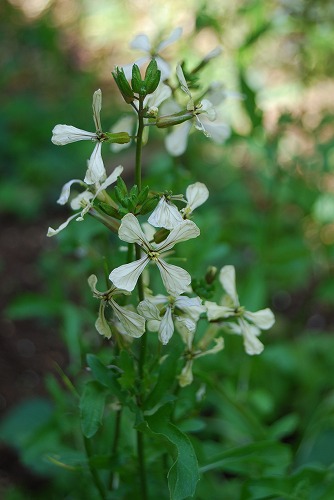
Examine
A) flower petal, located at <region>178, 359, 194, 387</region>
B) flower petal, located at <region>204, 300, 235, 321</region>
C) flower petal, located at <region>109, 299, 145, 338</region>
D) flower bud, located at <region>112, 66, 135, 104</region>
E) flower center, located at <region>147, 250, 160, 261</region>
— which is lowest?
flower petal, located at <region>178, 359, 194, 387</region>

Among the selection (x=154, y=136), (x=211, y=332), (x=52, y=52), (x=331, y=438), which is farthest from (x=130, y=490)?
(x=52, y=52)

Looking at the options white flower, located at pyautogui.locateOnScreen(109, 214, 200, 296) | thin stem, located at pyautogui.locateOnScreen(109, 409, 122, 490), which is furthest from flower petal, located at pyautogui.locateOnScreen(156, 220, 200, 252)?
thin stem, located at pyautogui.locateOnScreen(109, 409, 122, 490)

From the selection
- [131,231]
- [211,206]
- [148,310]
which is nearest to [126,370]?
[148,310]

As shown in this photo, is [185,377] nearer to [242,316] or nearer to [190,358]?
[190,358]

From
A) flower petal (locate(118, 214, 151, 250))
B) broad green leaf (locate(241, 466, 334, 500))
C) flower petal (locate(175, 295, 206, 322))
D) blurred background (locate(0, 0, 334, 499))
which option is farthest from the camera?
blurred background (locate(0, 0, 334, 499))

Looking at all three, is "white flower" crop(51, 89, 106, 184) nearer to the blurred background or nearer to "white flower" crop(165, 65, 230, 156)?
"white flower" crop(165, 65, 230, 156)

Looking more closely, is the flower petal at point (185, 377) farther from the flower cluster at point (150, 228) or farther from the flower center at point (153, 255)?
the flower center at point (153, 255)
